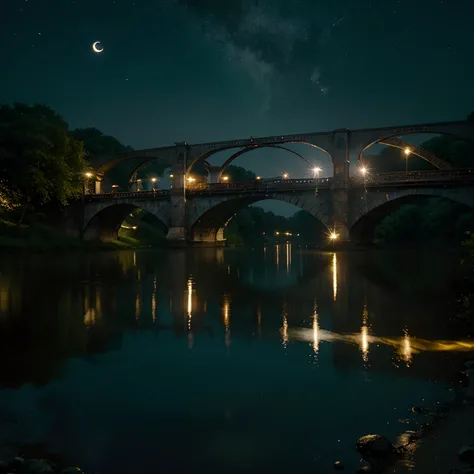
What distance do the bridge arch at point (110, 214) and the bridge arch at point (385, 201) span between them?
26.1 metres

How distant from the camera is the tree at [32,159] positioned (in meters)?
42.5

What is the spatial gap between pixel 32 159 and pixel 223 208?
27.0 meters

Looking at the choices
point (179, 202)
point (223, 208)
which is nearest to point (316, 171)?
point (223, 208)

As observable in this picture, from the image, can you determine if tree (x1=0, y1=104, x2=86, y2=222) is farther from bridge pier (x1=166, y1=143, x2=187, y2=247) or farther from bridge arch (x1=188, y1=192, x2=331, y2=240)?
bridge arch (x1=188, y1=192, x2=331, y2=240)

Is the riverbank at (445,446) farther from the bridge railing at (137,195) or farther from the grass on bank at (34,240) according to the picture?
the bridge railing at (137,195)

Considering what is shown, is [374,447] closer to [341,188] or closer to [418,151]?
[341,188]

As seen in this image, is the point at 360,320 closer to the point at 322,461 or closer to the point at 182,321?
the point at 182,321

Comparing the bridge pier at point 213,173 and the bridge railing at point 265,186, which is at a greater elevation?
the bridge pier at point 213,173

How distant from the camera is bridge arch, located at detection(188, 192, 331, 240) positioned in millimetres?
52781

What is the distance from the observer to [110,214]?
7131 centimetres

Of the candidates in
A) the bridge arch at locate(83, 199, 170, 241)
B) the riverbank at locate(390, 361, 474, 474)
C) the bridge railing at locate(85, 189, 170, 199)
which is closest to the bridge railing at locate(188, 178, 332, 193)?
the bridge railing at locate(85, 189, 170, 199)

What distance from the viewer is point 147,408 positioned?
6.21 metres

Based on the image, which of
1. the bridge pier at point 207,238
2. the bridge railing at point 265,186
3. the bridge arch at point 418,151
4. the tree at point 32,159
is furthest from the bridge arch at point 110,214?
the bridge arch at point 418,151

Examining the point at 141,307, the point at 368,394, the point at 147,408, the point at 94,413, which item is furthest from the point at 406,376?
the point at 141,307
